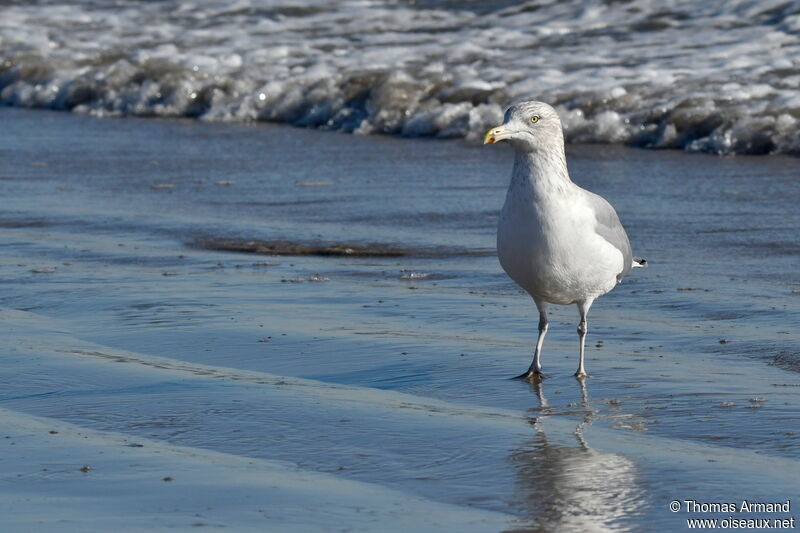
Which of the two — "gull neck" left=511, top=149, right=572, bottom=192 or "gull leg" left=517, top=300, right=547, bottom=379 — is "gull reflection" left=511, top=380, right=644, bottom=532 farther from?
"gull neck" left=511, top=149, right=572, bottom=192

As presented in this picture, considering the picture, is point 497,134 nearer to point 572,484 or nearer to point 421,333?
point 421,333

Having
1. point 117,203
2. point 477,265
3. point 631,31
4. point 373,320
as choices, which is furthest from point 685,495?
point 631,31

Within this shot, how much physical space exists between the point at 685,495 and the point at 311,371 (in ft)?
6.96

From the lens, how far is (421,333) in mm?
6281

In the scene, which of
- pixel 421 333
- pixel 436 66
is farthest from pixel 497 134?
pixel 436 66

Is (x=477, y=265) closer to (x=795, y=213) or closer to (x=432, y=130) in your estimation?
(x=795, y=213)

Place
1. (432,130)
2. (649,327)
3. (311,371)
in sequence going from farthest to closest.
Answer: (432,130) → (649,327) → (311,371)

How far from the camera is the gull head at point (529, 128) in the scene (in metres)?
5.41

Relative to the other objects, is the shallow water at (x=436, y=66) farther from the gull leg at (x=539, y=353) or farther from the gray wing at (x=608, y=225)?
the gull leg at (x=539, y=353)

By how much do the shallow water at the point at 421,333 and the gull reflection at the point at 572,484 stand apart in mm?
12

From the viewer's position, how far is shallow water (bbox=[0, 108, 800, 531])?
14.2ft

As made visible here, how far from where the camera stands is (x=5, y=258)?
8.21 m

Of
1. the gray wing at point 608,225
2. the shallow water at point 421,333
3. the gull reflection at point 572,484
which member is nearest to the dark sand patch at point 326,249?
the shallow water at point 421,333

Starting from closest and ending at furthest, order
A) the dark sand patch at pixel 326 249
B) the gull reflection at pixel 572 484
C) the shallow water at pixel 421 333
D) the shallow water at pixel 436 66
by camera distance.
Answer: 1. the gull reflection at pixel 572 484
2. the shallow water at pixel 421 333
3. the dark sand patch at pixel 326 249
4. the shallow water at pixel 436 66
